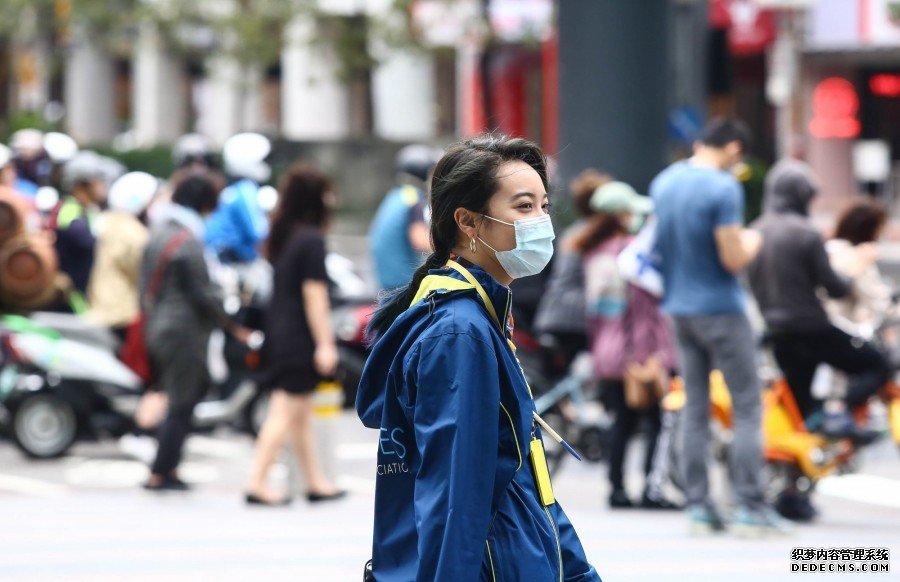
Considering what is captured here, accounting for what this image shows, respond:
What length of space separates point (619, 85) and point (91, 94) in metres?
38.7

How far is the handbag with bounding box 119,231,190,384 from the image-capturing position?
30.3 ft

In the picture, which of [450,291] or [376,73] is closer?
[450,291]

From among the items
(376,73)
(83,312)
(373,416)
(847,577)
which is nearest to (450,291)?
(373,416)

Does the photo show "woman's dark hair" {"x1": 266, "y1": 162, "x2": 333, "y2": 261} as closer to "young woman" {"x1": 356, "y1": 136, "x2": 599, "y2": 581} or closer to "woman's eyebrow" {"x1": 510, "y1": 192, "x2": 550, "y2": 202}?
"young woman" {"x1": 356, "y1": 136, "x2": 599, "y2": 581}

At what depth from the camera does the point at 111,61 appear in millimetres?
50750

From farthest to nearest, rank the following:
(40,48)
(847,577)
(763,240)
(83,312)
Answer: (40,48) → (83,312) → (763,240) → (847,577)

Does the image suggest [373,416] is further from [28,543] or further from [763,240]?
[763,240]

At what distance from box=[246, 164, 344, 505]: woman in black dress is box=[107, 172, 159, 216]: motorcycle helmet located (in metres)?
2.74

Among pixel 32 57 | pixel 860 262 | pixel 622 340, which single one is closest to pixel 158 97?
pixel 32 57

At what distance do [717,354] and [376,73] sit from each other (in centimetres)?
3050

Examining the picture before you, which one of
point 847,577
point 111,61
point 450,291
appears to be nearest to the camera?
point 450,291

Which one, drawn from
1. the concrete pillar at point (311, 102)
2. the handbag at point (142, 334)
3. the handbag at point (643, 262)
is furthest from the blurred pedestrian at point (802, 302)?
the concrete pillar at point (311, 102)

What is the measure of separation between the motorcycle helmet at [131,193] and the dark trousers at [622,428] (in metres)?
3.87

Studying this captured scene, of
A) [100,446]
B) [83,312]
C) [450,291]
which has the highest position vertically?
[450,291]
